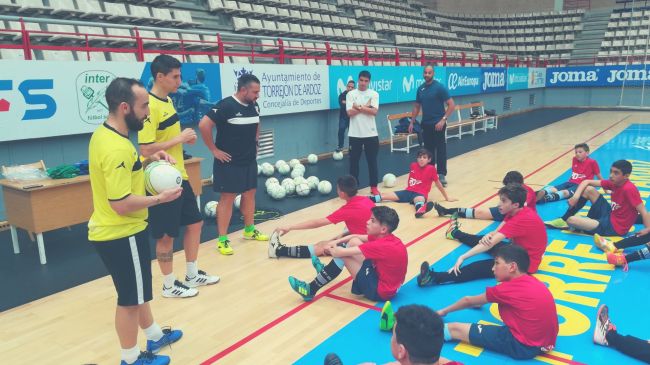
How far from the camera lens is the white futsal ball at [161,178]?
3.24m

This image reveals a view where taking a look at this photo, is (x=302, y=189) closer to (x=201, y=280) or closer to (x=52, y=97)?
(x=201, y=280)

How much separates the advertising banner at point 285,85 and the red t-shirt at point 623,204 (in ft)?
21.9

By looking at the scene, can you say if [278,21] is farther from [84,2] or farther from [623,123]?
[623,123]

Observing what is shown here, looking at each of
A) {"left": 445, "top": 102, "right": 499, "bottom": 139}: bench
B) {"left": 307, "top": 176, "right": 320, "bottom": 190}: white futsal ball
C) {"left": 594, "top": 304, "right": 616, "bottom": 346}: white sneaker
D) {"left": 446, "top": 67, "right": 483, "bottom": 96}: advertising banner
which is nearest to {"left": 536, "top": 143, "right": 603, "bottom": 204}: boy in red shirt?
{"left": 594, "top": 304, "right": 616, "bottom": 346}: white sneaker

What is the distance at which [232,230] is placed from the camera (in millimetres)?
6410

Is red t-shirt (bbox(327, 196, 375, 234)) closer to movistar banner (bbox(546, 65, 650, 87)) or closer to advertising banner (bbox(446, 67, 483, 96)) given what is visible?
advertising banner (bbox(446, 67, 483, 96))

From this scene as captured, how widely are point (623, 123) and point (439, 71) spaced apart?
7.62 m

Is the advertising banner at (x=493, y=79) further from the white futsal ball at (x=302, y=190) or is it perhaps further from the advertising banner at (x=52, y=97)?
the advertising banner at (x=52, y=97)

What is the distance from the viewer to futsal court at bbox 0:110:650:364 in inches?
136

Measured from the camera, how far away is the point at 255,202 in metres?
7.91

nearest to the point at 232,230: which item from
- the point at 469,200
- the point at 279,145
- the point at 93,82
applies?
→ the point at 93,82

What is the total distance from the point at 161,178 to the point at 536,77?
82.2ft

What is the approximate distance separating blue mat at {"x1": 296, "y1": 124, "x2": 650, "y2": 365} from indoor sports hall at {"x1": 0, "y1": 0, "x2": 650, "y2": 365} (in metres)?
0.02

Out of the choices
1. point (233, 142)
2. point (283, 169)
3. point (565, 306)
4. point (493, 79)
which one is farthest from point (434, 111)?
point (493, 79)
